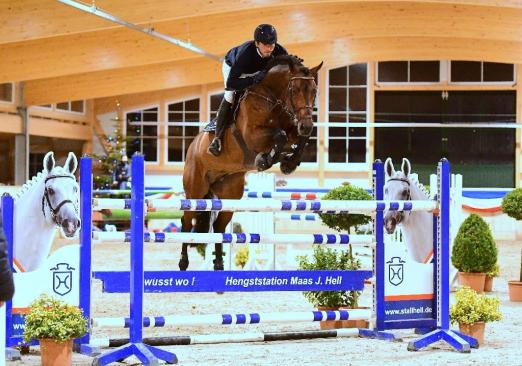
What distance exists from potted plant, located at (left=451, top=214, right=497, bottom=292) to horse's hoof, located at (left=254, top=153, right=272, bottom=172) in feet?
10.1

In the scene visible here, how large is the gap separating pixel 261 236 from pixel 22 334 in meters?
1.35

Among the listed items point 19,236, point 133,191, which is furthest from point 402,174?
point 19,236

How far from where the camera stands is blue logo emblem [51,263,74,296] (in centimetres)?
439

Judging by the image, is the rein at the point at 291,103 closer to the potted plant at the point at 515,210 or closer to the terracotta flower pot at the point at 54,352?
the terracotta flower pot at the point at 54,352

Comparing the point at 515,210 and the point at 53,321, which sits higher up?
the point at 515,210

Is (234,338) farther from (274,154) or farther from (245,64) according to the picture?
(245,64)

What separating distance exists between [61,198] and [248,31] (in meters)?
9.00

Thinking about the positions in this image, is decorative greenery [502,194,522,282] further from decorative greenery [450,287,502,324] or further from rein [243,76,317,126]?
rein [243,76,317,126]

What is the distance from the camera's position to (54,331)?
409cm

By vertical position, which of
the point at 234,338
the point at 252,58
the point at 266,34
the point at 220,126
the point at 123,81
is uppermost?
the point at 123,81

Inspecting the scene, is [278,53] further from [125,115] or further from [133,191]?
[125,115]

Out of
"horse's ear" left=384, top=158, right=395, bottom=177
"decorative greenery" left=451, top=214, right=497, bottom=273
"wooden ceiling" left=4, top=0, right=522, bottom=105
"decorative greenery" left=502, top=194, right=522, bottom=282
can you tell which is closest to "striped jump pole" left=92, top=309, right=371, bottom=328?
"horse's ear" left=384, top=158, right=395, bottom=177

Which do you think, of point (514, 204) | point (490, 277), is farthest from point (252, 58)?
point (490, 277)

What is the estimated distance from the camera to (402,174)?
546cm
